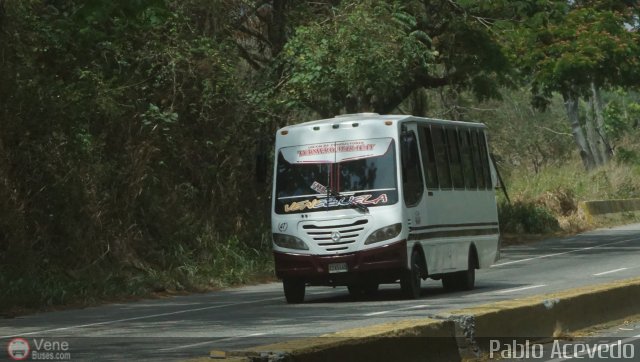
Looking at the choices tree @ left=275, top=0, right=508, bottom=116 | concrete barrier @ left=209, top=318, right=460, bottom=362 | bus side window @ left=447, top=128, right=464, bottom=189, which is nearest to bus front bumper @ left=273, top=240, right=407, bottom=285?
bus side window @ left=447, top=128, right=464, bottom=189

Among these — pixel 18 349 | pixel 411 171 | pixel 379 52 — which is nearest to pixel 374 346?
pixel 18 349

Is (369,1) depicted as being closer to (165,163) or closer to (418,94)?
(165,163)

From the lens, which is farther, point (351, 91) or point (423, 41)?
point (423, 41)

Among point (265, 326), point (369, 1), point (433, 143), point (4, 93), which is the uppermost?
point (369, 1)

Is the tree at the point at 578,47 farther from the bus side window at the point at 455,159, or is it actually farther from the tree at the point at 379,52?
the bus side window at the point at 455,159

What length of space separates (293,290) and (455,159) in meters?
3.88

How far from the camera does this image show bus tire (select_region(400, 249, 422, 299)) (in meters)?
19.3

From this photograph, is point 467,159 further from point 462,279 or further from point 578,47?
point 578,47

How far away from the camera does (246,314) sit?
1770 centimetres

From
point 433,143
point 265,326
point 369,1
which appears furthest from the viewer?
point 369,1

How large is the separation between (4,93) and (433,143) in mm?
7416

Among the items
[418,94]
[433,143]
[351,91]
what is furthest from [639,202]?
[433,143]

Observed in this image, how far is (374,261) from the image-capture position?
750 inches

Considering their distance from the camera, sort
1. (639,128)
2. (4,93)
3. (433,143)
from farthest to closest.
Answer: (639,128) < (4,93) < (433,143)
